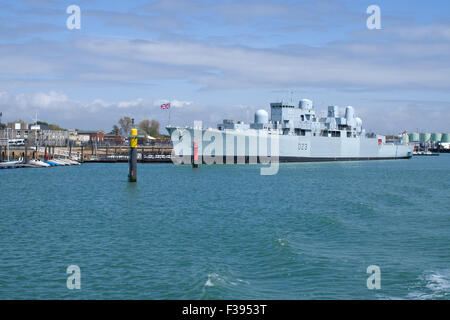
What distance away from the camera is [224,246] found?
1845cm

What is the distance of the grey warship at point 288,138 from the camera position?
73625 mm

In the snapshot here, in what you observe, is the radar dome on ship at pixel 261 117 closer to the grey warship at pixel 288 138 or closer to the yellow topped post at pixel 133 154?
the grey warship at pixel 288 138

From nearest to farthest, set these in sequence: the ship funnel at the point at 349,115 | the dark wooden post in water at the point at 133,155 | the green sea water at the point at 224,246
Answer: the green sea water at the point at 224,246, the dark wooden post in water at the point at 133,155, the ship funnel at the point at 349,115

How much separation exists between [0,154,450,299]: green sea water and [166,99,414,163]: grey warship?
1527 inches

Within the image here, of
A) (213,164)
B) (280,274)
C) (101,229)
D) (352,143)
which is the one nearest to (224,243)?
(280,274)

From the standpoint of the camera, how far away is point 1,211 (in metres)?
27.9

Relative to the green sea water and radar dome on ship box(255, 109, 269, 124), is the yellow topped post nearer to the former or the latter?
the green sea water

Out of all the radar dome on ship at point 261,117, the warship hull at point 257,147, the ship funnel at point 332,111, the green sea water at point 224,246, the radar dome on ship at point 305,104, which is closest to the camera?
the green sea water at point 224,246

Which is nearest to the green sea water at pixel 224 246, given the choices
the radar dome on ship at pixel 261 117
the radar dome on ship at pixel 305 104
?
the radar dome on ship at pixel 261 117

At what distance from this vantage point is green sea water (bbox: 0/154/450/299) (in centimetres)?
1334

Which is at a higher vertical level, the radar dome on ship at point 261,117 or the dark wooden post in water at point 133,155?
the radar dome on ship at point 261,117

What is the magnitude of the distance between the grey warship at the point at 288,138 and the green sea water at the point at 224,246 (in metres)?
38.8

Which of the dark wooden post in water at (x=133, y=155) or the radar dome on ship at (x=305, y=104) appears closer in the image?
the dark wooden post in water at (x=133, y=155)

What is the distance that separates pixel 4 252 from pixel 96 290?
19.8ft
